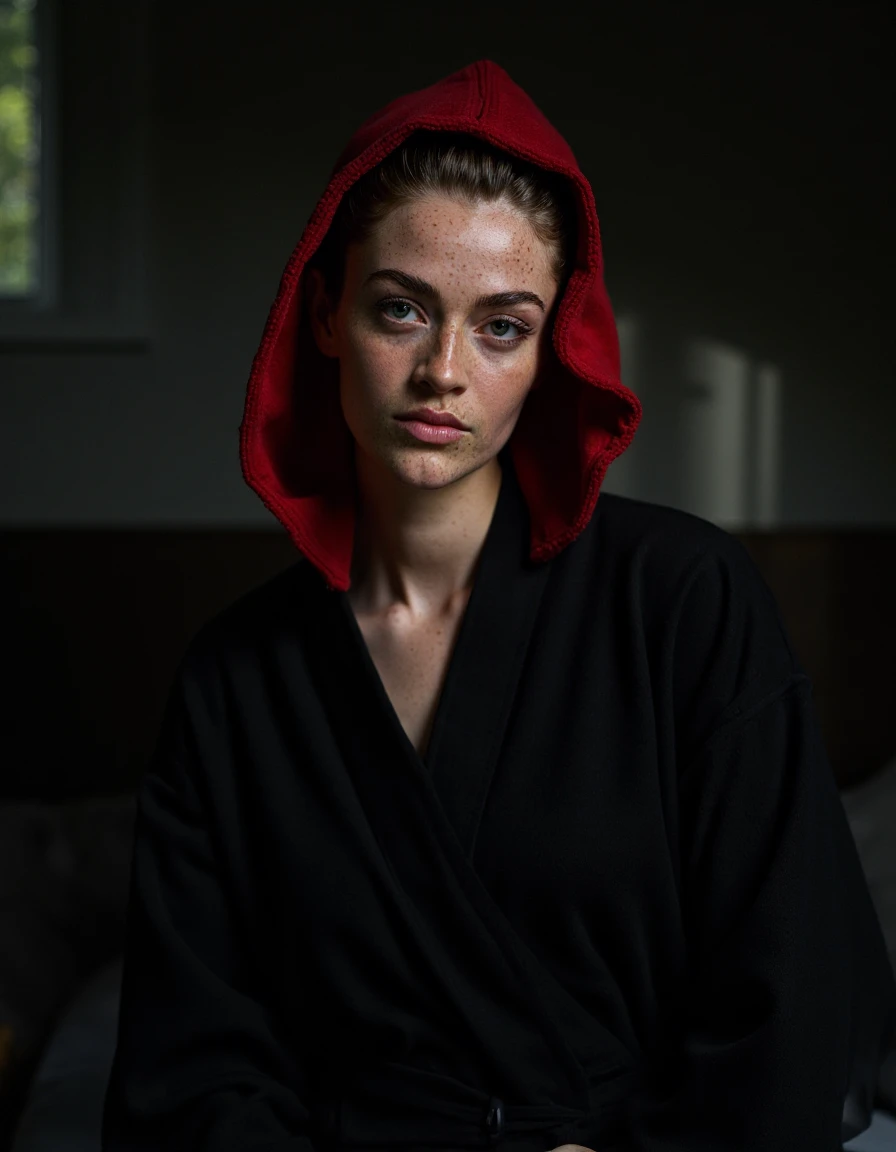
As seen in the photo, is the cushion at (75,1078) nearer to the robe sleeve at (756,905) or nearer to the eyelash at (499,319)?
the robe sleeve at (756,905)

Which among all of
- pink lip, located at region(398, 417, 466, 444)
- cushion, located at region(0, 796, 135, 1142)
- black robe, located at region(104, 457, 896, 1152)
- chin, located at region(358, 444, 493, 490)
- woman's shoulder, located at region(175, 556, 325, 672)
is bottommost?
cushion, located at region(0, 796, 135, 1142)

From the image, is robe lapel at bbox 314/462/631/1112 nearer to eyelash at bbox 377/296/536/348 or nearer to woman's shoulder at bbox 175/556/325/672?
woman's shoulder at bbox 175/556/325/672

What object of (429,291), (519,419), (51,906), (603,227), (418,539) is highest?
(603,227)

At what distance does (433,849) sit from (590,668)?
8.0 inches

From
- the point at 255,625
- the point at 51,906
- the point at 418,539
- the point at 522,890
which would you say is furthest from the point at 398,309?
the point at 51,906

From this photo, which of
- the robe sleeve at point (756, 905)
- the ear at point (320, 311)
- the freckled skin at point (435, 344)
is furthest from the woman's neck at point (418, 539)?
the robe sleeve at point (756, 905)

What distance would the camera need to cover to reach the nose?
0.96 m

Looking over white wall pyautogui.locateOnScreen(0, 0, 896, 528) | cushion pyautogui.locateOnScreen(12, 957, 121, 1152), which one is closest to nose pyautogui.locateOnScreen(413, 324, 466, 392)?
cushion pyautogui.locateOnScreen(12, 957, 121, 1152)

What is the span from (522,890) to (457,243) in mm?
531

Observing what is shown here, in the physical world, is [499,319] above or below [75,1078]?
above

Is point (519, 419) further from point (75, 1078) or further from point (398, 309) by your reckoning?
point (75, 1078)

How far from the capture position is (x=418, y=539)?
1122 mm

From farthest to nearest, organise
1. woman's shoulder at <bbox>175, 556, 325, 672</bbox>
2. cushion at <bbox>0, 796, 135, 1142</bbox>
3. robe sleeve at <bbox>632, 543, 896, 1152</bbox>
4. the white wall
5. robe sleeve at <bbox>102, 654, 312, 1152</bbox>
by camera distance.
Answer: the white wall
cushion at <bbox>0, 796, 135, 1142</bbox>
woman's shoulder at <bbox>175, 556, 325, 672</bbox>
robe sleeve at <bbox>102, 654, 312, 1152</bbox>
robe sleeve at <bbox>632, 543, 896, 1152</bbox>

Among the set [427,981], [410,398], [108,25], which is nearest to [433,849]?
[427,981]
